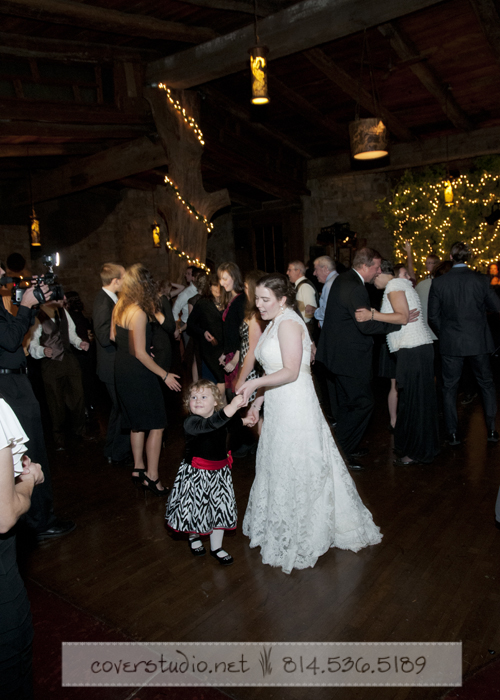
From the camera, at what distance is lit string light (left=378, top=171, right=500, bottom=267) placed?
10344mm

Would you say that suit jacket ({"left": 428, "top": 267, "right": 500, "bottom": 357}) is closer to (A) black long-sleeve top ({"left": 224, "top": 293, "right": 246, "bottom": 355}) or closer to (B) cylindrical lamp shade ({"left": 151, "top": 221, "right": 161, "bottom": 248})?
(A) black long-sleeve top ({"left": 224, "top": 293, "right": 246, "bottom": 355})

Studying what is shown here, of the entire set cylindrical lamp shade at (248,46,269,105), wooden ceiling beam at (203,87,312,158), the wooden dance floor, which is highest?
wooden ceiling beam at (203,87,312,158)

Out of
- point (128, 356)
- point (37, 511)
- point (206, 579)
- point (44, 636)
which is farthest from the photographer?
point (128, 356)

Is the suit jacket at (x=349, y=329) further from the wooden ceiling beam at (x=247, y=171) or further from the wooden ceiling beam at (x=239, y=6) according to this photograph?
the wooden ceiling beam at (x=247, y=171)

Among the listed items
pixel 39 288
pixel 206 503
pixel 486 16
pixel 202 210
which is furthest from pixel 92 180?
pixel 206 503

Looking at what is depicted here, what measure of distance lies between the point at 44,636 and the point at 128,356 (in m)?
1.78

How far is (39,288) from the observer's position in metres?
2.71

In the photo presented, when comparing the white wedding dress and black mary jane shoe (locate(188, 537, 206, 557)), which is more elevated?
the white wedding dress

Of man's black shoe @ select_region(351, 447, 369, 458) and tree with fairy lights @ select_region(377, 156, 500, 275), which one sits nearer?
man's black shoe @ select_region(351, 447, 369, 458)

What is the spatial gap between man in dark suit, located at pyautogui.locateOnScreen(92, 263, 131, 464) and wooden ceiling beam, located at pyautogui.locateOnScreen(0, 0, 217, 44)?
2763 millimetres

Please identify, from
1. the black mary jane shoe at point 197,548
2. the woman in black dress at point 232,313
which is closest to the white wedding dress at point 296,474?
the black mary jane shoe at point 197,548

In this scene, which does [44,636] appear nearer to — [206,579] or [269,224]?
[206,579]

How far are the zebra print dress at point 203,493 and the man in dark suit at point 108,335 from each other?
5.74 feet

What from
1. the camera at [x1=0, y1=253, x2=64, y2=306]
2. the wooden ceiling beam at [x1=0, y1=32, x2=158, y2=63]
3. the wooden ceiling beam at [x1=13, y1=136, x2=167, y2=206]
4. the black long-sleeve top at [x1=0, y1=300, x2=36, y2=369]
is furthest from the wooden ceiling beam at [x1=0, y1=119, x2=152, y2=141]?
the black long-sleeve top at [x1=0, y1=300, x2=36, y2=369]
